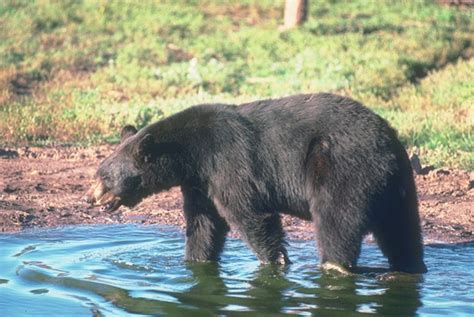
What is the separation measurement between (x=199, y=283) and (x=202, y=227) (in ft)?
1.52

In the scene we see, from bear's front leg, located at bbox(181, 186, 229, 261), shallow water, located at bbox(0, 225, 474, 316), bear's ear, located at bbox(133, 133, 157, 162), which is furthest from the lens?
bear's front leg, located at bbox(181, 186, 229, 261)

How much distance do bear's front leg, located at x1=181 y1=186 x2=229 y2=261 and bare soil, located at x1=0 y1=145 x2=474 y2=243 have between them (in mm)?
1429

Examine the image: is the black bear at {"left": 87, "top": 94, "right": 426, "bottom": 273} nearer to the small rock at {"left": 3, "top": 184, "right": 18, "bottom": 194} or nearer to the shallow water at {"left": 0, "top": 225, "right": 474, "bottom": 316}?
the shallow water at {"left": 0, "top": 225, "right": 474, "bottom": 316}

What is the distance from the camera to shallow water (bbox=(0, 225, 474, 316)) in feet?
22.0

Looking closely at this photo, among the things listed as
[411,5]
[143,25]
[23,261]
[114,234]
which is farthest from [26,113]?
[411,5]

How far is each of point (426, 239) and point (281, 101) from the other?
226cm

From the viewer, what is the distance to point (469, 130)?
1240cm

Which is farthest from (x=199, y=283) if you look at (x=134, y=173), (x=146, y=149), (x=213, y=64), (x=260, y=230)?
(x=213, y=64)

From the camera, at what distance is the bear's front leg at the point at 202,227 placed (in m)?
7.55

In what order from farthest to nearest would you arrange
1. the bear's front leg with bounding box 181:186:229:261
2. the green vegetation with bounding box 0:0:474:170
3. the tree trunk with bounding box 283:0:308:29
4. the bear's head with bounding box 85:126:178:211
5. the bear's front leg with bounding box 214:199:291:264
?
the tree trunk with bounding box 283:0:308:29, the green vegetation with bounding box 0:0:474:170, the bear's front leg with bounding box 181:186:229:261, the bear's head with bounding box 85:126:178:211, the bear's front leg with bounding box 214:199:291:264

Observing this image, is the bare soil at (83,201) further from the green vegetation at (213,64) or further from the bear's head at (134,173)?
the bear's head at (134,173)

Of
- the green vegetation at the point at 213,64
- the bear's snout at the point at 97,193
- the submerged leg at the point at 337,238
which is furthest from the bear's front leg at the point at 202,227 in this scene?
Result: the green vegetation at the point at 213,64

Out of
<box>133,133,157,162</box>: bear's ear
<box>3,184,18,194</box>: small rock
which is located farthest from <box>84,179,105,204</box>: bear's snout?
<box>3,184,18,194</box>: small rock

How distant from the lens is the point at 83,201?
10.0 meters
